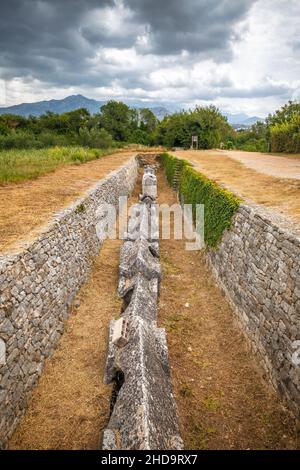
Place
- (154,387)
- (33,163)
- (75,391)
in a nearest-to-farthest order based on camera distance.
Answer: (154,387), (75,391), (33,163)

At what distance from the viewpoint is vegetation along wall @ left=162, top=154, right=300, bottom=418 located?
481 centimetres

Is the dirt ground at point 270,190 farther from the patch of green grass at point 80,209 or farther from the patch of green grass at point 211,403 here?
the patch of green grass at point 80,209

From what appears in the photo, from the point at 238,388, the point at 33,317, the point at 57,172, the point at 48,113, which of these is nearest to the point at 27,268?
the point at 33,317

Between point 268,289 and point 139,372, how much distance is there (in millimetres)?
2751

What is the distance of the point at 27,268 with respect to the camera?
5.41 m

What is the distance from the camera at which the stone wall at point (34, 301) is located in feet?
14.5

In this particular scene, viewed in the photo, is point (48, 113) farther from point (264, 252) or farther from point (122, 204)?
point (264, 252)

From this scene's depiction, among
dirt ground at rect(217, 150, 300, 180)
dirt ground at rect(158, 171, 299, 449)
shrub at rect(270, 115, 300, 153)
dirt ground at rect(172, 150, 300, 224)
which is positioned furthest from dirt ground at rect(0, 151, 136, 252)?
shrub at rect(270, 115, 300, 153)

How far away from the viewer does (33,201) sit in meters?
9.29

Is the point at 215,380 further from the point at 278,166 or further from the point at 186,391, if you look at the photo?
the point at 278,166

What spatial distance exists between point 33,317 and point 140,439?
2691 millimetres

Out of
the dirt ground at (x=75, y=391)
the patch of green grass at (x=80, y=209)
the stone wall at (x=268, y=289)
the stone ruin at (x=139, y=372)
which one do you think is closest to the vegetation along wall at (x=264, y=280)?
the stone wall at (x=268, y=289)

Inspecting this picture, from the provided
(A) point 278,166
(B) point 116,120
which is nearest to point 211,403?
(A) point 278,166
